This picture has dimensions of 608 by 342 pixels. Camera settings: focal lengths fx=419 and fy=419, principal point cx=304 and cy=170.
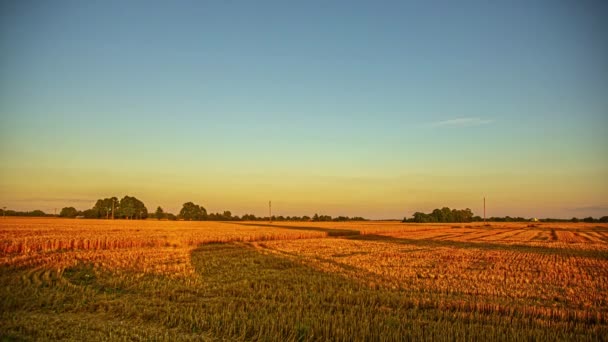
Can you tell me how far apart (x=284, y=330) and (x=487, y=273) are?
12450mm

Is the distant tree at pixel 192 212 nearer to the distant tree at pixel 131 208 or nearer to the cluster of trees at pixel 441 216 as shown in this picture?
the distant tree at pixel 131 208

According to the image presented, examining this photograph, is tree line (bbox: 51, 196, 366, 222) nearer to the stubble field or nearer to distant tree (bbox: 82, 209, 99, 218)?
distant tree (bbox: 82, 209, 99, 218)

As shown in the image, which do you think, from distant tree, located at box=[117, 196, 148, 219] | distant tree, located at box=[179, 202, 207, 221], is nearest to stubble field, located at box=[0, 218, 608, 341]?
distant tree, located at box=[117, 196, 148, 219]

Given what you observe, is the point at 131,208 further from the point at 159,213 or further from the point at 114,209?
the point at 159,213

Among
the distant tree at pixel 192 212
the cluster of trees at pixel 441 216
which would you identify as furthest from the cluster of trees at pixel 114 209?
the cluster of trees at pixel 441 216

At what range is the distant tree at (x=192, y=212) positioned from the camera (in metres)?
166

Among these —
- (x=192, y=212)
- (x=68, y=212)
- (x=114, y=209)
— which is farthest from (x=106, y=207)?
(x=192, y=212)

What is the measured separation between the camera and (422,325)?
32.0 ft

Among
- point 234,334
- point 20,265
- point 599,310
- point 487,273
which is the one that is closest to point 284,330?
point 234,334

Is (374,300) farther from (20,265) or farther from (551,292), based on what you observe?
(20,265)

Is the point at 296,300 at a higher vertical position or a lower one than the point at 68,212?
lower

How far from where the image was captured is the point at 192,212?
167 meters

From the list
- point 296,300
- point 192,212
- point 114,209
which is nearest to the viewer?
point 296,300

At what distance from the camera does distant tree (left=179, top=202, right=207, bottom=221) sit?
166m
